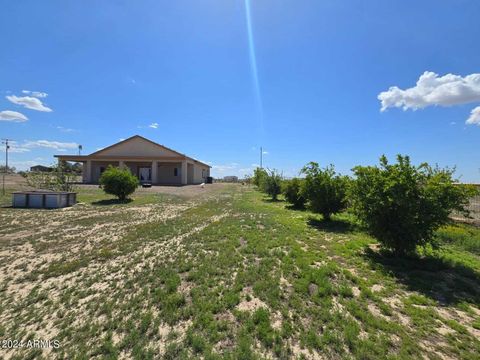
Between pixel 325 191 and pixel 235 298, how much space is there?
24.6 feet

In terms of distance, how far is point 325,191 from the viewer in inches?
395

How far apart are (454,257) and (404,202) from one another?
2057mm

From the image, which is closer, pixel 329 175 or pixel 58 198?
pixel 329 175

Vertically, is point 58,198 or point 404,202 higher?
point 404,202

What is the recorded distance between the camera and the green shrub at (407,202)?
5.03 metres

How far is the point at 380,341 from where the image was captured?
2750 mm

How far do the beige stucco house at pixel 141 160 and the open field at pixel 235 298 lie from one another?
1007 inches

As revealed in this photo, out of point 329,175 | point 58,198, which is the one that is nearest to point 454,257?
point 329,175

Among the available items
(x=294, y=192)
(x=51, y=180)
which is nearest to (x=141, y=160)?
(x=51, y=180)

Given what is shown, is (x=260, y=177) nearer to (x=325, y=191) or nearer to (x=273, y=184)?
(x=273, y=184)

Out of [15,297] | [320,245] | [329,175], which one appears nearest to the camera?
[15,297]

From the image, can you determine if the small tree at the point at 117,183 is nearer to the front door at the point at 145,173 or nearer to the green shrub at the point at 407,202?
the green shrub at the point at 407,202

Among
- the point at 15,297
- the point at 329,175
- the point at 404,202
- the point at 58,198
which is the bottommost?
the point at 15,297

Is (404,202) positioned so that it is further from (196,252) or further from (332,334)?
(196,252)
